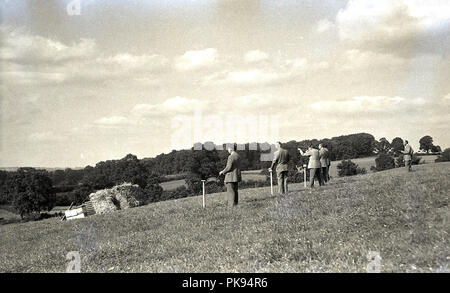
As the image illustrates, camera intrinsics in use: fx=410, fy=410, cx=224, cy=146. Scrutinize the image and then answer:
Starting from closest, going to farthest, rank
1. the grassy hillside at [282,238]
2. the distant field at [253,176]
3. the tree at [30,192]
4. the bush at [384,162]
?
1. the grassy hillside at [282,238]
2. the bush at [384,162]
3. the distant field at [253,176]
4. the tree at [30,192]

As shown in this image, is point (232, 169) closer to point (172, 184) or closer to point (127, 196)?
point (127, 196)

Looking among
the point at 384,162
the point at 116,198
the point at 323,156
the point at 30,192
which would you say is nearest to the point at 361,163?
the point at 384,162

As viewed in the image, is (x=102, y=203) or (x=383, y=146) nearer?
(x=102, y=203)

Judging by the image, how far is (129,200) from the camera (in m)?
34.0

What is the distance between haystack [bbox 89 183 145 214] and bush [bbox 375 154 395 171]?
104 ft

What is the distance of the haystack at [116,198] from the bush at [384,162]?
104 feet

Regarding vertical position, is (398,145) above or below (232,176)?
A: above

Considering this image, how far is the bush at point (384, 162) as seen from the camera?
2029 inches

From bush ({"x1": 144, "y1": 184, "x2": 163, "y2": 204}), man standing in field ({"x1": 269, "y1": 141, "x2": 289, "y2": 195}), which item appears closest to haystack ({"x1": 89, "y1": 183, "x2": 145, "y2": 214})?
man standing in field ({"x1": 269, "y1": 141, "x2": 289, "y2": 195})

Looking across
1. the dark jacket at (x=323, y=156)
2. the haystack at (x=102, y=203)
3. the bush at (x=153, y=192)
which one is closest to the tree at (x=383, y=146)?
the bush at (x=153, y=192)

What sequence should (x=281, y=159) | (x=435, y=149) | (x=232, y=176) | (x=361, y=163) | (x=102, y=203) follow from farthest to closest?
(x=361, y=163) < (x=435, y=149) < (x=102, y=203) < (x=281, y=159) < (x=232, y=176)

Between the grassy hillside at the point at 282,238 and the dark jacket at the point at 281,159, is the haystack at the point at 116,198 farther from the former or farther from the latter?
the dark jacket at the point at 281,159

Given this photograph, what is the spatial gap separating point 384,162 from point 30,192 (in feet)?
170

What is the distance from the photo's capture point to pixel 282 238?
11.0 metres
